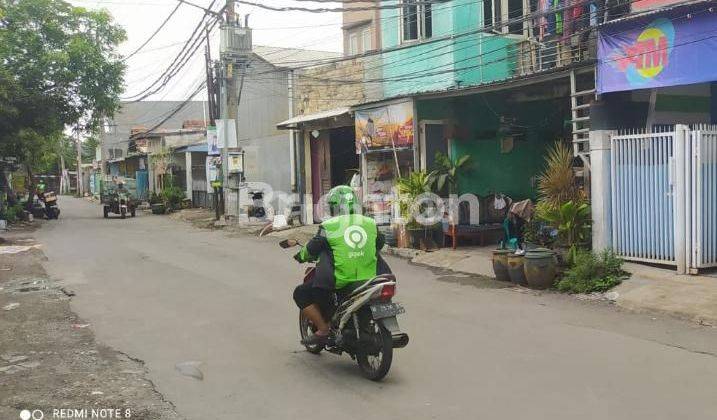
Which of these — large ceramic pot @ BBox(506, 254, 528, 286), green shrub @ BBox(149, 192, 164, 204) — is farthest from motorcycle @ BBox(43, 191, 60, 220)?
large ceramic pot @ BBox(506, 254, 528, 286)

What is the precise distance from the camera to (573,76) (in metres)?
10.7

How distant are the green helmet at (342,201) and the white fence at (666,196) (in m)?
5.81

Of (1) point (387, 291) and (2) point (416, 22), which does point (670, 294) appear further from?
(2) point (416, 22)

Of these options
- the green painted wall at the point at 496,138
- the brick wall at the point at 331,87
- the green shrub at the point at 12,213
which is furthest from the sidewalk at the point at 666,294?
the green shrub at the point at 12,213

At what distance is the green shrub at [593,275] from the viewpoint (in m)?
9.45

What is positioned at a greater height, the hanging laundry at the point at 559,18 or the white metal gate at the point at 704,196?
the hanging laundry at the point at 559,18

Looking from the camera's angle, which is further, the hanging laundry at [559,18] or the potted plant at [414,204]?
the potted plant at [414,204]

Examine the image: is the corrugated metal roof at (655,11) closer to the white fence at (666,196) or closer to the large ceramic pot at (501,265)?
the white fence at (666,196)

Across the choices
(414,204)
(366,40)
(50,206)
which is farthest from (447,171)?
(50,206)

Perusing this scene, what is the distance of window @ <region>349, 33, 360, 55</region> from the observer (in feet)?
68.4

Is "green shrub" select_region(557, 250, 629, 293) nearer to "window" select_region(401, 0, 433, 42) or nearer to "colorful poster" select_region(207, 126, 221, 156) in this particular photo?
"window" select_region(401, 0, 433, 42)

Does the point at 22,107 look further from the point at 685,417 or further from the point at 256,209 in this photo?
the point at 685,417

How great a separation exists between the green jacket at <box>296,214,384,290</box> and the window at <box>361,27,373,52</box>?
49.9 ft

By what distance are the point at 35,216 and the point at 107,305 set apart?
23.7 m
